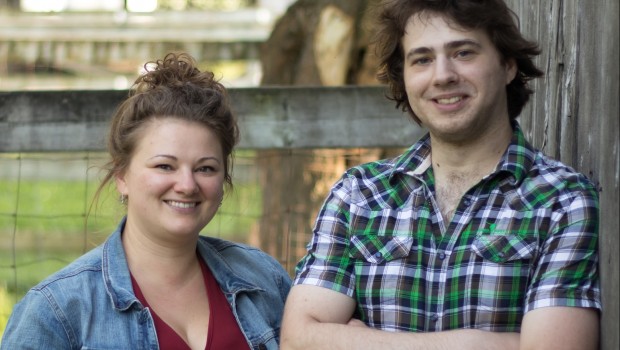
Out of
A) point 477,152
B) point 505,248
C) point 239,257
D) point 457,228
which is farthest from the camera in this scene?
point 239,257

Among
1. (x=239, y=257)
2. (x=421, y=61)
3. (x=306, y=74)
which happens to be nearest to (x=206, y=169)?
(x=239, y=257)

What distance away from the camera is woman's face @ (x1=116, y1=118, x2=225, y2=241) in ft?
11.5

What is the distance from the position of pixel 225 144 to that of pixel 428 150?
24.8 inches

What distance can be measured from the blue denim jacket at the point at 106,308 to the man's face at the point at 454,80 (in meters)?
0.80

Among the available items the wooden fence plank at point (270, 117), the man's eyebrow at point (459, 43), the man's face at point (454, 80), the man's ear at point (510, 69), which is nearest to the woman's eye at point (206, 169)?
the man's face at point (454, 80)

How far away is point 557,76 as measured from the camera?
3795 mm

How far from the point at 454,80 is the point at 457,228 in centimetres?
42

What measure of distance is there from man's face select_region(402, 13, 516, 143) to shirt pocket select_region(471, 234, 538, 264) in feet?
1.14

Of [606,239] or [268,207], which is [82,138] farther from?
[268,207]

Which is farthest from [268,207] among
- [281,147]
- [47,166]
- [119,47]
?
[47,166]

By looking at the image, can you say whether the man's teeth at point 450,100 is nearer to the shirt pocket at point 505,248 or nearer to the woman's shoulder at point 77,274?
the shirt pocket at point 505,248

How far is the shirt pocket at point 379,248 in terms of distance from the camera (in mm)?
3326

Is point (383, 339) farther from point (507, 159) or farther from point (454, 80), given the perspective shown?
point (454, 80)

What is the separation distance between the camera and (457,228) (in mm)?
3289
